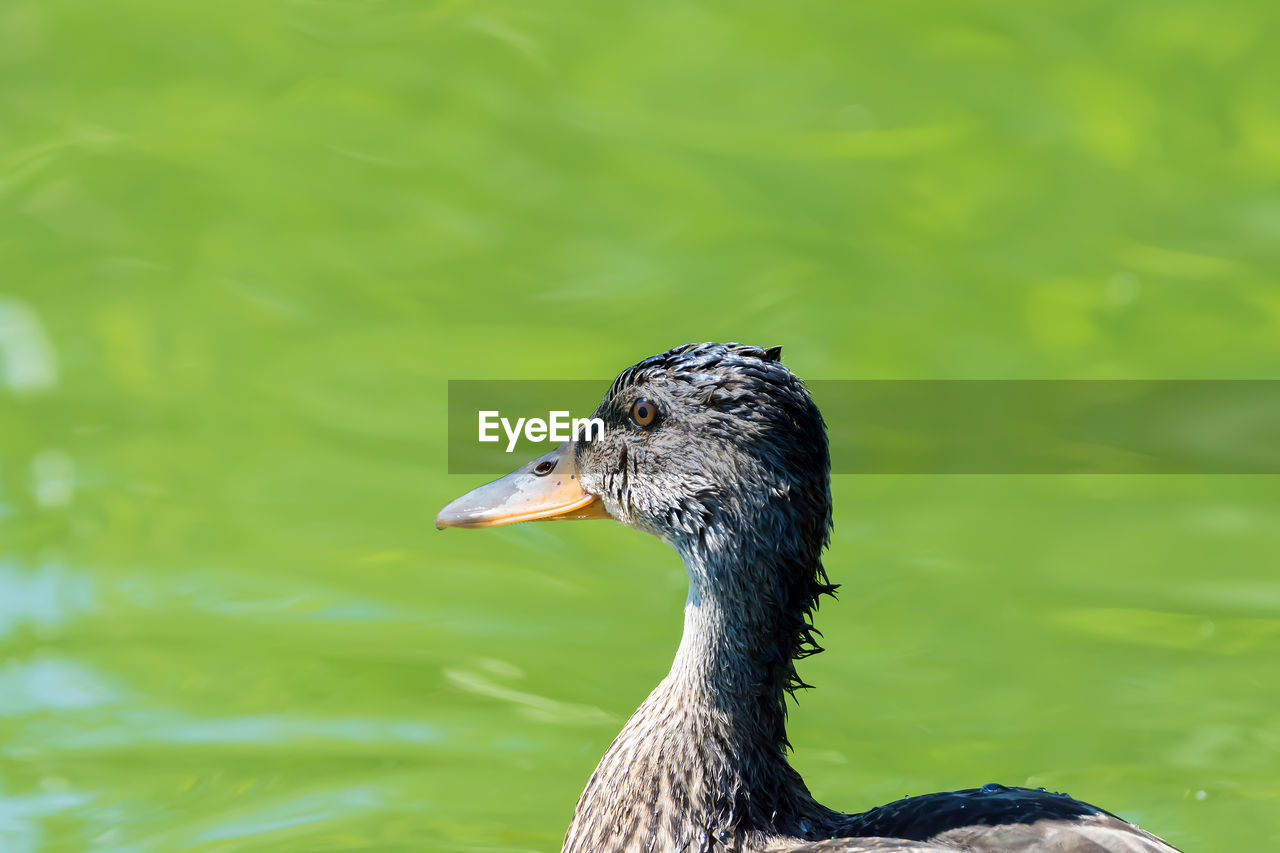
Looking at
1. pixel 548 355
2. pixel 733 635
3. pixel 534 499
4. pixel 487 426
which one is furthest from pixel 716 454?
pixel 548 355

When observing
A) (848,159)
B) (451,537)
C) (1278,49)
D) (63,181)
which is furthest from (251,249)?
(1278,49)

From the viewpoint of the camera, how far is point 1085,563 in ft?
25.0

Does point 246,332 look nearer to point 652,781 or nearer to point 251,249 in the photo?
point 251,249

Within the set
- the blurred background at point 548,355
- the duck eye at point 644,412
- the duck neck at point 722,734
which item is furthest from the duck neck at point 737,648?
the blurred background at point 548,355

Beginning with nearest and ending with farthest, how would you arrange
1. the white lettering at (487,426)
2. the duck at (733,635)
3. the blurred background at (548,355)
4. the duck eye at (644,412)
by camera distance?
the duck at (733,635), the duck eye at (644,412), the blurred background at (548,355), the white lettering at (487,426)

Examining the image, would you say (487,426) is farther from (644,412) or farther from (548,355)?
(644,412)

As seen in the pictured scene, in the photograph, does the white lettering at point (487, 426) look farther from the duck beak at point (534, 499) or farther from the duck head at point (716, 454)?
the duck head at point (716, 454)

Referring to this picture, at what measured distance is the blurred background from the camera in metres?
6.53

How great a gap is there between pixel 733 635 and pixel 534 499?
852 millimetres

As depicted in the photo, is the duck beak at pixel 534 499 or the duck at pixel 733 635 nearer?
the duck at pixel 733 635

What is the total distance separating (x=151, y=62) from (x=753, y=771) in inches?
257

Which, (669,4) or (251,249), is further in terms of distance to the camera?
(669,4)

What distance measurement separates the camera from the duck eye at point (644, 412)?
16.4ft

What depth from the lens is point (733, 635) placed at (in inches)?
191
